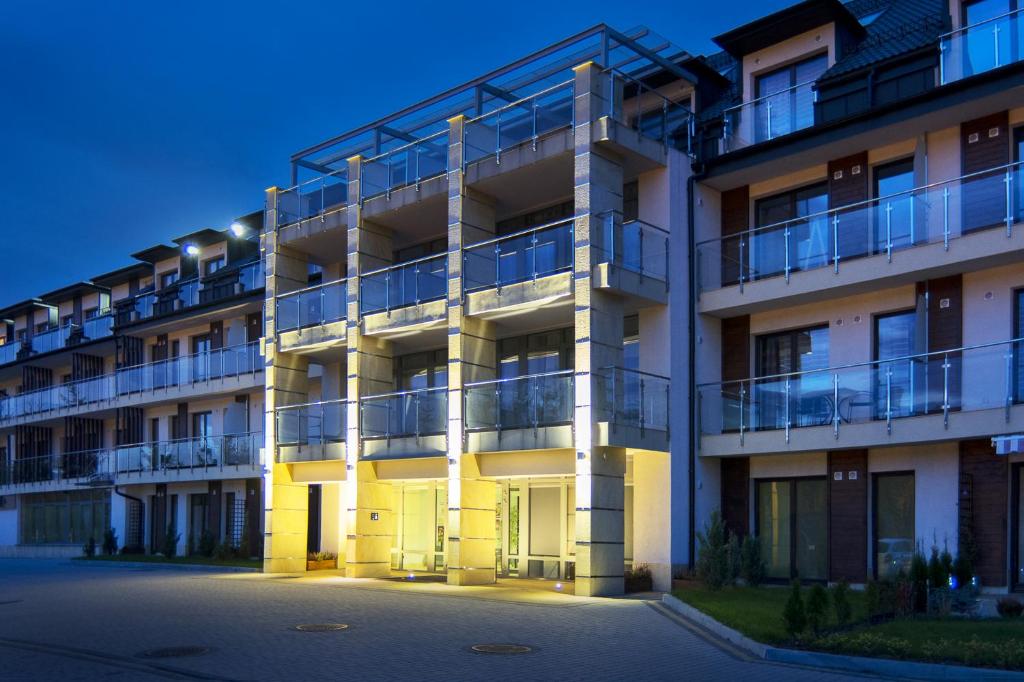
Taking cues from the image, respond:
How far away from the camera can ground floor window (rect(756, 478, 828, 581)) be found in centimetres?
2270

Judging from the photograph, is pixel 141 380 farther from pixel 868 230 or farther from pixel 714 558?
pixel 868 230

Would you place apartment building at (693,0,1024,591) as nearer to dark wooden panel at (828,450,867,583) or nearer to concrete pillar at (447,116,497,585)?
dark wooden panel at (828,450,867,583)

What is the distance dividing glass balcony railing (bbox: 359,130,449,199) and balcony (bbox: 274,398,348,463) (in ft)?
19.5

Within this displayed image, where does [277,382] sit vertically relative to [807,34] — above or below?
below

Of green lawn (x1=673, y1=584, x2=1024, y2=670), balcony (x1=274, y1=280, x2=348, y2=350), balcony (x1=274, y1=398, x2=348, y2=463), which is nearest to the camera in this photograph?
green lawn (x1=673, y1=584, x2=1024, y2=670)

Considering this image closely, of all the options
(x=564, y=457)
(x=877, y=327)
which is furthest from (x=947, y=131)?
(x=564, y=457)

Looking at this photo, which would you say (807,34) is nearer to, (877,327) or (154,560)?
(877,327)

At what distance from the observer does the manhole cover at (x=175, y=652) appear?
13.7 metres

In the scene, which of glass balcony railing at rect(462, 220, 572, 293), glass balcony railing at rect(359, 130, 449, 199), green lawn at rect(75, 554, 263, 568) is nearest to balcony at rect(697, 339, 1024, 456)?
glass balcony railing at rect(462, 220, 572, 293)

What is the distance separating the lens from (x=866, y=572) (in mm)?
21406

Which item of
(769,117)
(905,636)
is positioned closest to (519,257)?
(769,117)

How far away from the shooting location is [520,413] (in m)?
23.7

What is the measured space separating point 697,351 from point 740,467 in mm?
2798

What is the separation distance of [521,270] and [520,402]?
A: 303cm
